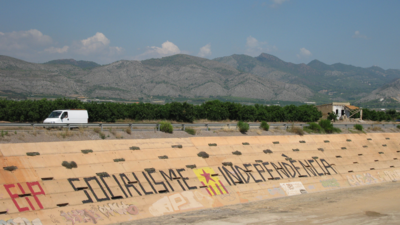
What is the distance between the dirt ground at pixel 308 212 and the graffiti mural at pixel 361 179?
12.5ft

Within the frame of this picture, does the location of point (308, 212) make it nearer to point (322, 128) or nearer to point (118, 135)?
point (118, 135)

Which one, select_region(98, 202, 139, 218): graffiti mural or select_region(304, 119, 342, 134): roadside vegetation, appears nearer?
select_region(98, 202, 139, 218): graffiti mural

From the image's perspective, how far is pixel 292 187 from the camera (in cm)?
2419

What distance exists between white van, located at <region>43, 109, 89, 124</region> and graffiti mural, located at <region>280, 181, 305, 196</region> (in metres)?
21.1

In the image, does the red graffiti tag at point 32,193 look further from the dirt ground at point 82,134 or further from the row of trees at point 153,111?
the row of trees at point 153,111

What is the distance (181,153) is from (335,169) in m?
15.2

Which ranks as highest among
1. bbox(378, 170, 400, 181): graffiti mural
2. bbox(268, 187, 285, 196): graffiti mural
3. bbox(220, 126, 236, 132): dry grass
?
bbox(220, 126, 236, 132): dry grass

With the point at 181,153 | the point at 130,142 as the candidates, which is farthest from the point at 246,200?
the point at 130,142

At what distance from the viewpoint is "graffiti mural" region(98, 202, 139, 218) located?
1609 centimetres

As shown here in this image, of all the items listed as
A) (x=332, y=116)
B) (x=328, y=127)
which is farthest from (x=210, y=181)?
(x=332, y=116)

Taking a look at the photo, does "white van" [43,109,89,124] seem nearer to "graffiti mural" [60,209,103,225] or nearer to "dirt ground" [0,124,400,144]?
"dirt ground" [0,124,400,144]

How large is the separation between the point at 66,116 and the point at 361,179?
94.5 feet

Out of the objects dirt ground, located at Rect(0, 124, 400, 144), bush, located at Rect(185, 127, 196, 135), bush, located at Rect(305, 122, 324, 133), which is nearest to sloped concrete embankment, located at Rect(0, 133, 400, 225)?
dirt ground, located at Rect(0, 124, 400, 144)

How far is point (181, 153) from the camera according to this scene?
22.7 metres
